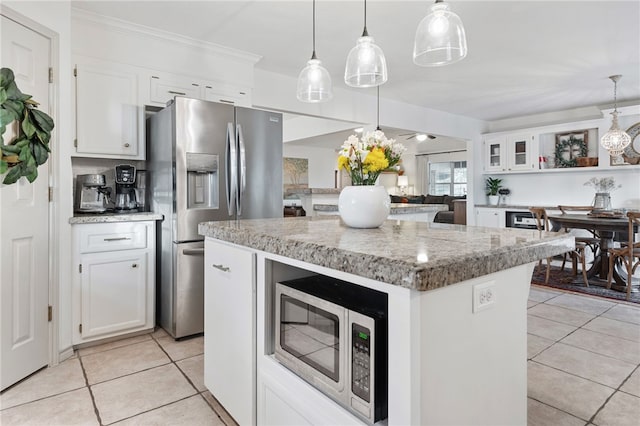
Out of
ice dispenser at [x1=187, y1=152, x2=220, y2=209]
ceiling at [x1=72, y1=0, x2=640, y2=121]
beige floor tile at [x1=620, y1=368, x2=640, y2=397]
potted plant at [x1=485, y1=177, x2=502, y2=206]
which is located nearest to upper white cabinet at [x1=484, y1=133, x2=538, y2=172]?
potted plant at [x1=485, y1=177, x2=502, y2=206]

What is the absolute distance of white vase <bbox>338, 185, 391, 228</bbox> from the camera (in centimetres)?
158

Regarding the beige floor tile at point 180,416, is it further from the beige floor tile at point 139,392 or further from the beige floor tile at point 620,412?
the beige floor tile at point 620,412

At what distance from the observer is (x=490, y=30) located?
3.12m

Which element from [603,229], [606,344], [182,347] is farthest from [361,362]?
[603,229]

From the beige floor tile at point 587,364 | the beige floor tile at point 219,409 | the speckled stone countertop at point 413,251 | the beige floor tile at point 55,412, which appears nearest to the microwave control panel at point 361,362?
the speckled stone countertop at point 413,251

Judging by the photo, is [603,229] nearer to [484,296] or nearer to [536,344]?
[536,344]

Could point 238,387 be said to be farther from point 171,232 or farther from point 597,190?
point 597,190

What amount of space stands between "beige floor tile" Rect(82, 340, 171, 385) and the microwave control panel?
1.78 meters

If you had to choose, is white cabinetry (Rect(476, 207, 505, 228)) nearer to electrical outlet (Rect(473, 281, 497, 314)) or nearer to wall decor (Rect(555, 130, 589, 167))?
wall decor (Rect(555, 130, 589, 167))

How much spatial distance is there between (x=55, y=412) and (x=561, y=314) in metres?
3.81

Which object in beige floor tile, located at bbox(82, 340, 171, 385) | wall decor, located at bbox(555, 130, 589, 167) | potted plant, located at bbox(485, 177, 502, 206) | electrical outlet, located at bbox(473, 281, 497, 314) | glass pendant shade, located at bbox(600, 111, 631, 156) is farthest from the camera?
potted plant, located at bbox(485, 177, 502, 206)

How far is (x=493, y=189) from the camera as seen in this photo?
22.6ft

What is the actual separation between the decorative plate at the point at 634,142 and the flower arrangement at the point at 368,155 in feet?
17.5

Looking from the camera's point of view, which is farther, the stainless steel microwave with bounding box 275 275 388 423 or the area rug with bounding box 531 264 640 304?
the area rug with bounding box 531 264 640 304
